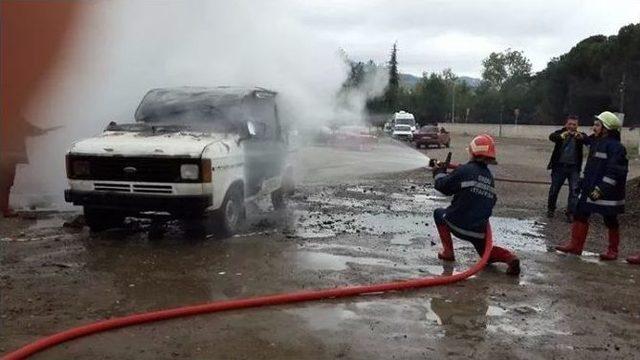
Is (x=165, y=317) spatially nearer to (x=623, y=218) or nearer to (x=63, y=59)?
(x=623, y=218)

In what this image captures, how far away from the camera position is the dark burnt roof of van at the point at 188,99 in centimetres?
871

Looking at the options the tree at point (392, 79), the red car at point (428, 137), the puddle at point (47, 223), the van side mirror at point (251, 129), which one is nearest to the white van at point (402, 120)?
the red car at point (428, 137)

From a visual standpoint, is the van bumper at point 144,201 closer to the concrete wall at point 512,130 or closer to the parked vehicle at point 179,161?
the parked vehicle at point 179,161

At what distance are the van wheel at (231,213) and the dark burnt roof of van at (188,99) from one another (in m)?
1.35

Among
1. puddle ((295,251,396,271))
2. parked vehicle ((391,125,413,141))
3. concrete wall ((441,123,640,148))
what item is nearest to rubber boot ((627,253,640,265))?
puddle ((295,251,396,271))

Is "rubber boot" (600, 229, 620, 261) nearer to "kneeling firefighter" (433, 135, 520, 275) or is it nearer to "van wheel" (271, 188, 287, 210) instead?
"kneeling firefighter" (433, 135, 520, 275)

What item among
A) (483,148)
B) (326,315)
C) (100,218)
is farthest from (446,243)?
(100,218)

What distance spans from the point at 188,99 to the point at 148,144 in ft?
5.43

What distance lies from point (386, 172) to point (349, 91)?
13.6 feet

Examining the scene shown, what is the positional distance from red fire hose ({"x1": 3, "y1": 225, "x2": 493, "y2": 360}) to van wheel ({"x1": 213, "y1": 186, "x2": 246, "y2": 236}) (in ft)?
8.34

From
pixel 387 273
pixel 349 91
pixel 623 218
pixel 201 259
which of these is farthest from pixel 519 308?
pixel 349 91

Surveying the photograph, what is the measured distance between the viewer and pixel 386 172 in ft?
61.3

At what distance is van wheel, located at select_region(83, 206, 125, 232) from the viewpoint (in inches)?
310

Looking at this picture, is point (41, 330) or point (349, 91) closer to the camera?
point (41, 330)
